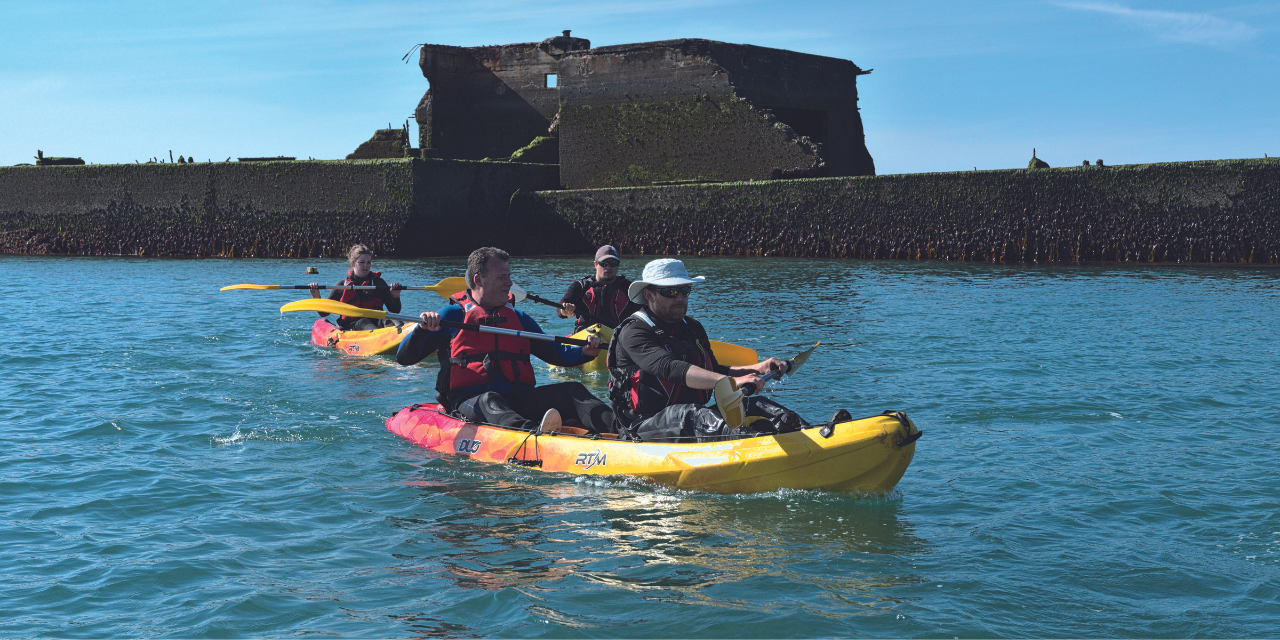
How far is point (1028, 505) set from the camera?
22.1 ft

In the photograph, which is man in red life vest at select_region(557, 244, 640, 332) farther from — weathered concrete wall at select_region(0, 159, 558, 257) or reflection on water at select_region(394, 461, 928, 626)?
weathered concrete wall at select_region(0, 159, 558, 257)

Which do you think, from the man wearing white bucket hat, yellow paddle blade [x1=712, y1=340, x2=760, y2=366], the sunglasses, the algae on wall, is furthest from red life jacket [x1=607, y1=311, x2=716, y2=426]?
the algae on wall

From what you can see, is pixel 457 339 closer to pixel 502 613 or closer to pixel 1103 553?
pixel 502 613

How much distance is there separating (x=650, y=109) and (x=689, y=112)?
144 centimetres

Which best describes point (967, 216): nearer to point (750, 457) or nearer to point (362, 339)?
point (362, 339)

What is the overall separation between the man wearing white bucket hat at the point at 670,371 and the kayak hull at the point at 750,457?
17cm

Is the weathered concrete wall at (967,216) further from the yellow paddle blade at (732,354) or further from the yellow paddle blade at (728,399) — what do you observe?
the yellow paddle blade at (728,399)

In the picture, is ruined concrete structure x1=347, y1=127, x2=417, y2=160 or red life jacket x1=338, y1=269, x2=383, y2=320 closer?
red life jacket x1=338, y1=269, x2=383, y2=320

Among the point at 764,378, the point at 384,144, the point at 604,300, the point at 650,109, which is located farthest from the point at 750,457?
the point at 384,144

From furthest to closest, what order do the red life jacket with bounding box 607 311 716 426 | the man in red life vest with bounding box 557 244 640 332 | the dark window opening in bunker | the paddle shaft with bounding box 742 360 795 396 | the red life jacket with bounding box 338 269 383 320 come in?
the dark window opening in bunker < the red life jacket with bounding box 338 269 383 320 < the man in red life vest with bounding box 557 244 640 332 < the red life jacket with bounding box 607 311 716 426 < the paddle shaft with bounding box 742 360 795 396

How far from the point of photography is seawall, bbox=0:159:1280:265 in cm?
2480

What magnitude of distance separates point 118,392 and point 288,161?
76.6 feet

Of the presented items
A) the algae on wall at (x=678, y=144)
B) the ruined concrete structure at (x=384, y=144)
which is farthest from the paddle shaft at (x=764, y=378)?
the ruined concrete structure at (x=384, y=144)

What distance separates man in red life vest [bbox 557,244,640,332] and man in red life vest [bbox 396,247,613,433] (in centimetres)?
314
